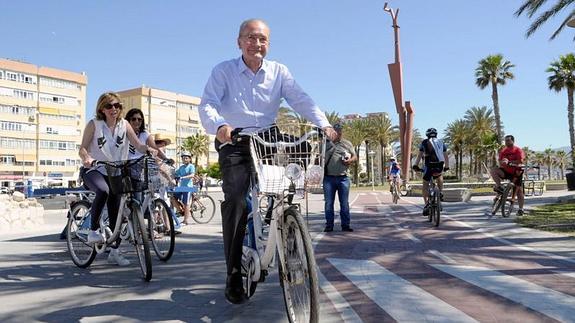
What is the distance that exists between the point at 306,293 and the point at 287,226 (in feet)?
1.34

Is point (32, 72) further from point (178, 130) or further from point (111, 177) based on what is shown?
point (111, 177)

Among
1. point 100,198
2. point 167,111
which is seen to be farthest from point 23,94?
point 100,198

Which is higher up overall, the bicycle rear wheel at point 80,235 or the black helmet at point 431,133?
the black helmet at point 431,133

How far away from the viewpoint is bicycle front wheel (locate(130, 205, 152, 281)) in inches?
168

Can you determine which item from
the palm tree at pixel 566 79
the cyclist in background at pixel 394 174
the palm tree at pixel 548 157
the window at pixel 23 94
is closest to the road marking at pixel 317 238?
the cyclist in background at pixel 394 174

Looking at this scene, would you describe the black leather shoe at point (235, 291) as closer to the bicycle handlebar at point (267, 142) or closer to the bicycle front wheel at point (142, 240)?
the bicycle handlebar at point (267, 142)

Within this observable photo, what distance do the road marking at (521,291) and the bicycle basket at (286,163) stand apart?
182 centimetres

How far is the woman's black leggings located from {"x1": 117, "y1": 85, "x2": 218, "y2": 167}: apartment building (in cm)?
9565

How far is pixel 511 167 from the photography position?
417 inches

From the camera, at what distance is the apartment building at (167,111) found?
102 metres

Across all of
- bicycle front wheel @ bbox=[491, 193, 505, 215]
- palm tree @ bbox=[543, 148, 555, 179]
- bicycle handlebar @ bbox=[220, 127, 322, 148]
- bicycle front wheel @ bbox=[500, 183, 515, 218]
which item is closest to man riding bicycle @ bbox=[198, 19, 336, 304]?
bicycle handlebar @ bbox=[220, 127, 322, 148]

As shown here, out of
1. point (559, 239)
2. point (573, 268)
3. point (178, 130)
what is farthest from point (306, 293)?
point (178, 130)

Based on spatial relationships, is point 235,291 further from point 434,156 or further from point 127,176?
point 434,156

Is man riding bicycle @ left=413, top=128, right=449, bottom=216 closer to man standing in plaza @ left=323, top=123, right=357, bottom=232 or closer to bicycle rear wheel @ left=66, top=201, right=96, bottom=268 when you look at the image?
man standing in plaza @ left=323, top=123, right=357, bottom=232
